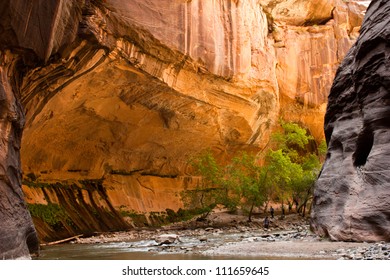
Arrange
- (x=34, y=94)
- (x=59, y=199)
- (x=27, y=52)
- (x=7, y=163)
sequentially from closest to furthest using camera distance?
(x=7, y=163) < (x=27, y=52) < (x=34, y=94) < (x=59, y=199)

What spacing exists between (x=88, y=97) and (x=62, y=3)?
6.86 metres

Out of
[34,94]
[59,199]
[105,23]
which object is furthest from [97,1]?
[59,199]

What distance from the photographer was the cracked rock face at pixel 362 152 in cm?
1128

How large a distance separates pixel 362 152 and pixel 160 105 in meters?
13.0

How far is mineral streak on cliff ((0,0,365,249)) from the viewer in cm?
→ 1641

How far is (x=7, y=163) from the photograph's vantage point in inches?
466

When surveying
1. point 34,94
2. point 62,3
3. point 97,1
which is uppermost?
point 97,1

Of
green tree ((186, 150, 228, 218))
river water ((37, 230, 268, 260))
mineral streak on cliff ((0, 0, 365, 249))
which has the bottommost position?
river water ((37, 230, 268, 260))

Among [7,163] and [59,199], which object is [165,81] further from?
[7,163]

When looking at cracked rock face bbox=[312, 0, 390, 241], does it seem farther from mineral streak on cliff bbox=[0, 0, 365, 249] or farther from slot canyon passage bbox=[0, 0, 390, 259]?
mineral streak on cliff bbox=[0, 0, 365, 249]

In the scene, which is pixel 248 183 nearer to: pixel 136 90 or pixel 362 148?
pixel 136 90

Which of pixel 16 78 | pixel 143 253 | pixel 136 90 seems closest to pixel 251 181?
pixel 136 90

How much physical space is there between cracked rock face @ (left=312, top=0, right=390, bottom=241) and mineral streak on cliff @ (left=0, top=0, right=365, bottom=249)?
30.1ft

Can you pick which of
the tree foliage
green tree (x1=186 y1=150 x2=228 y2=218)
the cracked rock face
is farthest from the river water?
green tree (x1=186 y1=150 x2=228 y2=218)
